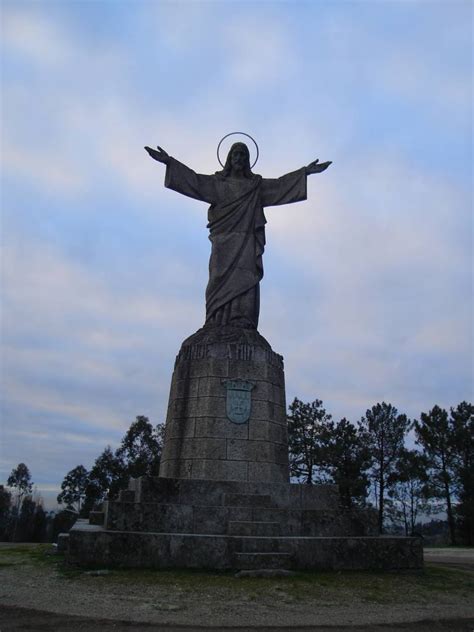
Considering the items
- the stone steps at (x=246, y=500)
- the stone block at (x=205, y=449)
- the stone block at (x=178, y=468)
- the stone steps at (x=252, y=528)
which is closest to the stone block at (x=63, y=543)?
the stone block at (x=178, y=468)

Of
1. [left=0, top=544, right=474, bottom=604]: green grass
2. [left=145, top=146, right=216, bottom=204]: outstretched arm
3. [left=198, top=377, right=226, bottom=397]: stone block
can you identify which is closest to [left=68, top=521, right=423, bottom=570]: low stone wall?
[left=0, top=544, right=474, bottom=604]: green grass

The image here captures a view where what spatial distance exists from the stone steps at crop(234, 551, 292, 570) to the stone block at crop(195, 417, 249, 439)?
350cm

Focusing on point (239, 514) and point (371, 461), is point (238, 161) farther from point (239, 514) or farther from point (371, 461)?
point (371, 461)

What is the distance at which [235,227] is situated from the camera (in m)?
14.4

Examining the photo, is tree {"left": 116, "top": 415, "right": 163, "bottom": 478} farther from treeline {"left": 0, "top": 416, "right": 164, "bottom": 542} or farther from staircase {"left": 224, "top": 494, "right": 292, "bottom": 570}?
staircase {"left": 224, "top": 494, "right": 292, "bottom": 570}

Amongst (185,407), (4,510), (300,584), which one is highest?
(185,407)

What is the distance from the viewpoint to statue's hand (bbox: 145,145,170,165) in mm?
14023

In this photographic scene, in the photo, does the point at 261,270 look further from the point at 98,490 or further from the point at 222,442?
the point at 98,490

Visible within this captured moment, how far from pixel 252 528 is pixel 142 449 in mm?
26248

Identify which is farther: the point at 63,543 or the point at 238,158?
the point at 238,158

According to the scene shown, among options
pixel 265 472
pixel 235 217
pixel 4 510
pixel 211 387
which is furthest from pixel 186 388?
pixel 4 510

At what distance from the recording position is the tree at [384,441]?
3328 cm

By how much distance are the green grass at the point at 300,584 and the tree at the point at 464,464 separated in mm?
22814

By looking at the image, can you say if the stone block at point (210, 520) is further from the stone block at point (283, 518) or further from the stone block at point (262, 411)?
the stone block at point (262, 411)
